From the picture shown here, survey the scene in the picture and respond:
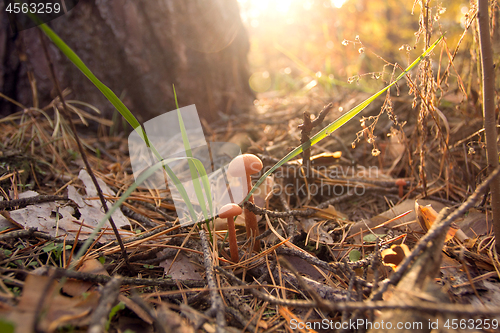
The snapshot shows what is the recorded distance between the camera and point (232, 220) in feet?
4.02

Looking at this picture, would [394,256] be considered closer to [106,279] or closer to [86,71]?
[106,279]

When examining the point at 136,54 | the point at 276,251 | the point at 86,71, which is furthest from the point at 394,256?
the point at 136,54

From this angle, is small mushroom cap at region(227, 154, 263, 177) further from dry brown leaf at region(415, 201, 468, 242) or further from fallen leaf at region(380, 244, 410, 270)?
dry brown leaf at region(415, 201, 468, 242)

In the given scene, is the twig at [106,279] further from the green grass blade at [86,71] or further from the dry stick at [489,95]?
the dry stick at [489,95]

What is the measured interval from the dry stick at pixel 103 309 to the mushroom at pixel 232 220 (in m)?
0.46

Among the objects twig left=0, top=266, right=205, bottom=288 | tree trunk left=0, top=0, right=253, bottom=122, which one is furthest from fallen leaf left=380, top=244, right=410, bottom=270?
tree trunk left=0, top=0, right=253, bottom=122

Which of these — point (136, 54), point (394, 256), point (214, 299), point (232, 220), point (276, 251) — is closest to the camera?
point (214, 299)

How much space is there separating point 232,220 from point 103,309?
0.59 metres

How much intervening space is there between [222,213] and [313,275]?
51 centimetres

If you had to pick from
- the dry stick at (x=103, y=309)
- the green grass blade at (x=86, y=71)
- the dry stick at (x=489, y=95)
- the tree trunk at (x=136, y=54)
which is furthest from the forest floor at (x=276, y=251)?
the tree trunk at (x=136, y=54)

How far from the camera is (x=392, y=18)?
831 centimetres

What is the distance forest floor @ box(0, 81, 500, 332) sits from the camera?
0.83 metres

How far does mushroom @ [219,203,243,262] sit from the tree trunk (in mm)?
2025

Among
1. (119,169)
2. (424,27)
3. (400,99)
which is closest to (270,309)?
(424,27)
